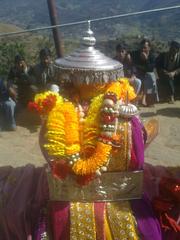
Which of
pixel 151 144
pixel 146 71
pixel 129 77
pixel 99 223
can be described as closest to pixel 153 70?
pixel 146 71

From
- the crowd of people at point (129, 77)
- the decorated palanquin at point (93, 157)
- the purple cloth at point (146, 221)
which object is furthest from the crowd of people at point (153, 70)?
the purple cloth at point (146, 221)

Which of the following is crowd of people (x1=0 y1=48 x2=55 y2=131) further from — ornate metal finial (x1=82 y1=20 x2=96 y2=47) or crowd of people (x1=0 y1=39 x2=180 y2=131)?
ornate metal finial (x1=82 y1=20 x2=96 y2=47)

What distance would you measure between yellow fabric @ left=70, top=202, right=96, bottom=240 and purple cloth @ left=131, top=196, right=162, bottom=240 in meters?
0.30

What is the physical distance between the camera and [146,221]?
9.66ft

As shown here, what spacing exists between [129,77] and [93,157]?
17.5ft

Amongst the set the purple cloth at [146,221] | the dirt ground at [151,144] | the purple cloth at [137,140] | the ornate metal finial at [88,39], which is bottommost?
the dirt ground at [151,144]

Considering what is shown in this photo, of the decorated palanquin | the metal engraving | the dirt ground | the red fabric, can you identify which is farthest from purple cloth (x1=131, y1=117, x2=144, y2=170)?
the dirt ground

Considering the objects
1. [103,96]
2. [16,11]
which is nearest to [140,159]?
[103,96]

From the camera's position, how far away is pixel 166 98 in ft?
27.7

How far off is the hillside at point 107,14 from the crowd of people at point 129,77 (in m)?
0.75

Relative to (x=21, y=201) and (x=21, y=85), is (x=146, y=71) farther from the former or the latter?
(x=21, y=201)

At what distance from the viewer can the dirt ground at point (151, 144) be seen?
18.7 feet

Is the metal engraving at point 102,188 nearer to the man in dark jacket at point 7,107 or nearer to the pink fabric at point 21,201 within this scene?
the pink fabric at point 21,201

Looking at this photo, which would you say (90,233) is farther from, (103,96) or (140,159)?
(103,96)
